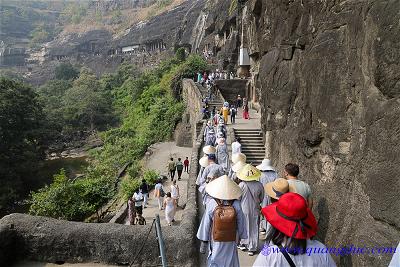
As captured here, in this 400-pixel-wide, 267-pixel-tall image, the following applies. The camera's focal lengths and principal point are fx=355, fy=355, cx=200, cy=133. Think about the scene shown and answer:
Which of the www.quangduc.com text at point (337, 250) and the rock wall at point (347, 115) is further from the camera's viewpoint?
the rock wall at point (347, 115)

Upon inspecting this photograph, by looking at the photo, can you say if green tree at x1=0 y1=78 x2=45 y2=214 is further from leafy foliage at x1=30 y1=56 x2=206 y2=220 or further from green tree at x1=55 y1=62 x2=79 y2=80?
green tree at x1=55 y1=62 x2=79 y2=80

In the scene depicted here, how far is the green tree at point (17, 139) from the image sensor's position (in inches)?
1048

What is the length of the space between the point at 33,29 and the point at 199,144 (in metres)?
164

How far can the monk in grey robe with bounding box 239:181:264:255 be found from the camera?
618 centimetres

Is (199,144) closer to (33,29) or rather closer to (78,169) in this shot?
(78,169)

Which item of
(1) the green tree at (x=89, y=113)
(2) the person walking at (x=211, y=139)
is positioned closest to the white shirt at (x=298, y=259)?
(2) the person walking at (x=211, y=139)

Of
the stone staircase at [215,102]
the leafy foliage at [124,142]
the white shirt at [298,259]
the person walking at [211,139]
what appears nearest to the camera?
the white shirt at [298,259]

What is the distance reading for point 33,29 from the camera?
154 meters

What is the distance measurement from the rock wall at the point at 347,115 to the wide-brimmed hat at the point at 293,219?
52.5 inches

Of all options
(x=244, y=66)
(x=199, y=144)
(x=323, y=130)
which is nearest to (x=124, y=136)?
(x=244, y=66)

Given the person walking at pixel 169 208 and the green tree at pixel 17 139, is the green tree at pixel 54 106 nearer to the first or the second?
the green tree at pixel 17 139

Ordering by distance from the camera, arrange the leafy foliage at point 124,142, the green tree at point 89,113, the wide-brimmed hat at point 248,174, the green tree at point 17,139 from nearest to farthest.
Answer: the wide-brimmed hat at point 248,174
the leafy foliage at point 124,142
the green tree at point 17,139
the green tree at point 89,113

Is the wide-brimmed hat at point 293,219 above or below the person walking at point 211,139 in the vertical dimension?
above

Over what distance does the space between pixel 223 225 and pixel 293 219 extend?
162cm
